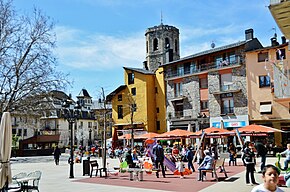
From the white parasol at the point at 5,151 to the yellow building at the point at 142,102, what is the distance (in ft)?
119

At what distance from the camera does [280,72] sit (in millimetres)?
16422

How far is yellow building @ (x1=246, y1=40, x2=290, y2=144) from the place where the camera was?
34594 mm

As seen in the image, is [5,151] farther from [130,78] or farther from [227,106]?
[130,78]

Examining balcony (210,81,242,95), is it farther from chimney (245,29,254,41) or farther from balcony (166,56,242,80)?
chimney (245,29,254,41)

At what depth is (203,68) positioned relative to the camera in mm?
42125

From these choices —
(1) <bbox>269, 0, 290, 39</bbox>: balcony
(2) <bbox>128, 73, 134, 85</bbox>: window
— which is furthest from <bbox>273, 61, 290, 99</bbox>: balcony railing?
(2) <bbox>128, 73, 134, 85</bbox>: window

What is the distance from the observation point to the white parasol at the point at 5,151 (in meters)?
9.61

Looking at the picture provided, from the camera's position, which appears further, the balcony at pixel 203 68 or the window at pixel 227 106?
the window at pixel 227 106

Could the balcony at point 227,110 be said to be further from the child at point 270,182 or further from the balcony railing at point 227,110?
the child at point 270,182

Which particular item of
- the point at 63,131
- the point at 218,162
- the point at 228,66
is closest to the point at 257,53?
the point at 228,66

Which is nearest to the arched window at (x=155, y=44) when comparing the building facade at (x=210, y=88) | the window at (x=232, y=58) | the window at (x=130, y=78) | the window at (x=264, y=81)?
the window at (x=130, y=78)

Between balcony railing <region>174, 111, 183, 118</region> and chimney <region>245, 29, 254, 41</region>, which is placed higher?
chimney <region>245, 29, 254, 41</region>

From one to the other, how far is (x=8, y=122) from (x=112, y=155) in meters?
26.4

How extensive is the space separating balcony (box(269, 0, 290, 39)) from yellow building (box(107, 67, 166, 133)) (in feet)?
132
